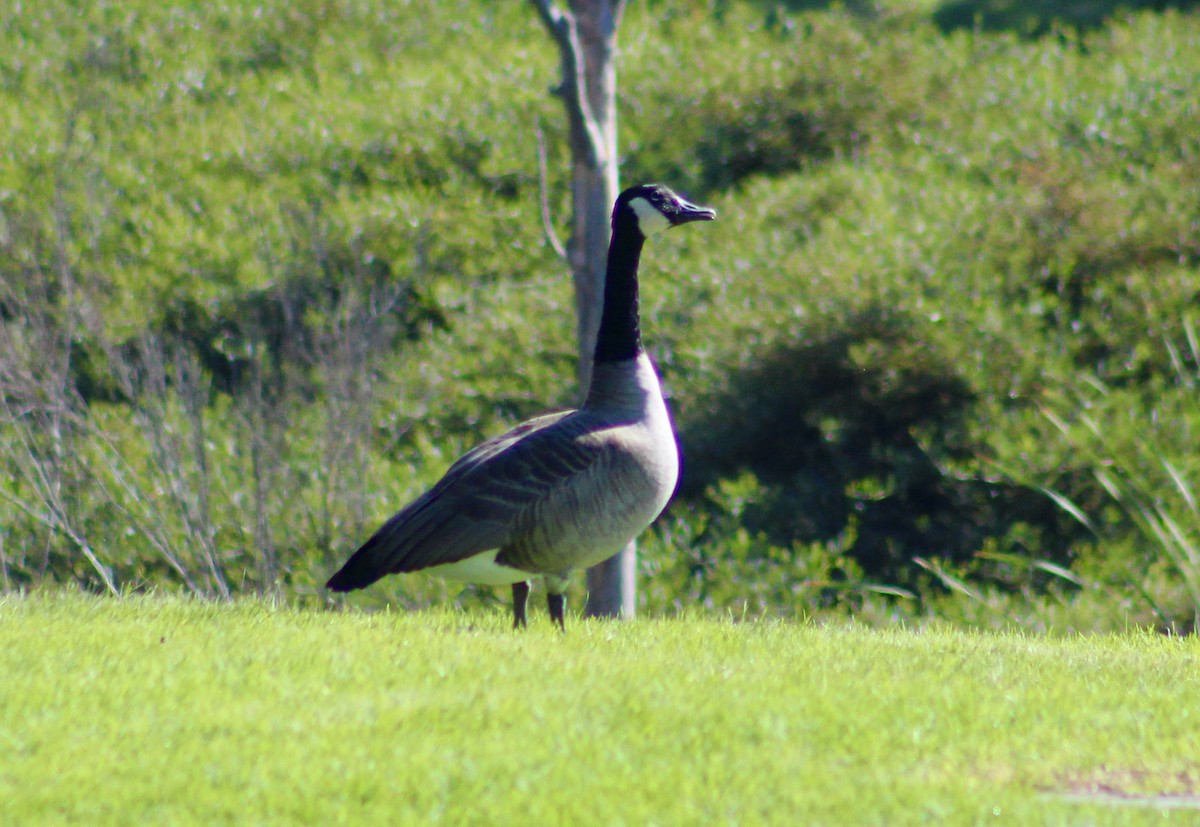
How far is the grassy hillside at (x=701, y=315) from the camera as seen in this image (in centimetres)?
1084

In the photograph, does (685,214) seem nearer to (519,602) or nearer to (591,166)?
(591,166)

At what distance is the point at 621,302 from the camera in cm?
730

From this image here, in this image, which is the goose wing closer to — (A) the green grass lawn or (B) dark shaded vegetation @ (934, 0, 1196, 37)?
(A) the green grass lawn

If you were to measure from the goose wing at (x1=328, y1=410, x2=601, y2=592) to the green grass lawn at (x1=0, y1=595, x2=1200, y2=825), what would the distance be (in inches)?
13.2

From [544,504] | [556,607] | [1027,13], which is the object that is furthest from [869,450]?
[1027,13]

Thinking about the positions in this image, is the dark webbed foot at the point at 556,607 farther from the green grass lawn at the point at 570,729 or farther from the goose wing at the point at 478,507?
the goose wing at the point at 478,507

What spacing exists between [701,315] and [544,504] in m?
6.71

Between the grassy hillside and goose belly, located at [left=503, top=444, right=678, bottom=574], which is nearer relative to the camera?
goose belly, located at [left=503, top=444, right=678, bottom=574]

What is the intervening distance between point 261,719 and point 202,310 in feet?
34.5

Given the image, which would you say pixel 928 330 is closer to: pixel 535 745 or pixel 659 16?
pixel 535 745

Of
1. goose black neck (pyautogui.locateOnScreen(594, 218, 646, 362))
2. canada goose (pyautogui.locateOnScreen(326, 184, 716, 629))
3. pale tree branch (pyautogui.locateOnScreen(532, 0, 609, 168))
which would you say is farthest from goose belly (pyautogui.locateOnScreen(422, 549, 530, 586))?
pale tree branch (pyautogui.locateOnScreen(532, 0, 609, 168))

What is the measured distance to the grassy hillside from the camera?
10.8m

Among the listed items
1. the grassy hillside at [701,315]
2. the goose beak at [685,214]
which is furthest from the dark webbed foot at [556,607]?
the grassy hillside at [701,315]

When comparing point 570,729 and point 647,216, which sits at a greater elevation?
point 647,216
